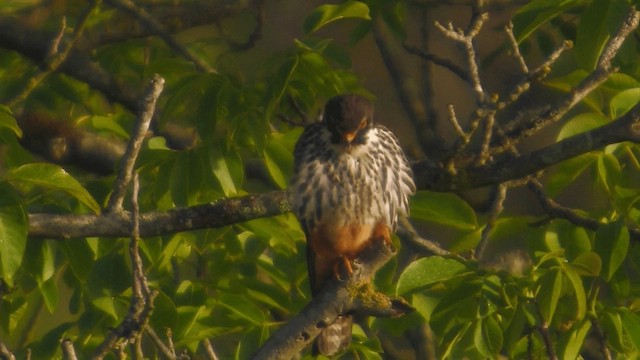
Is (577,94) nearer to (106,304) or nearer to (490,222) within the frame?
(490,222)

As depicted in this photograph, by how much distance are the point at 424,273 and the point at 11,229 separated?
129 centimetres

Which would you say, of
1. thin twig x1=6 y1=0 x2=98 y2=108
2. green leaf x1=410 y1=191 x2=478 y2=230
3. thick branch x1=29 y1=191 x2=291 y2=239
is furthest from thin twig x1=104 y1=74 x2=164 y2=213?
thin twig x1=6 y1=0 x2=98 y2=108

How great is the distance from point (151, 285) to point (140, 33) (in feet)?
4.43

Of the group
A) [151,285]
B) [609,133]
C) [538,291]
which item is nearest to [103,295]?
[151,285]

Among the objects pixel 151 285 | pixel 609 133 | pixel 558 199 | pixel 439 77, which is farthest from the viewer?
pixel 439 77

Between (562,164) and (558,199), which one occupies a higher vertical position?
(562,164)

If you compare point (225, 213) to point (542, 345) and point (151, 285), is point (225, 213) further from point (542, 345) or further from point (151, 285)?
point (542, 345)

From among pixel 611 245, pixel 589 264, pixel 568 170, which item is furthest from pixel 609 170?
pixel 589 264

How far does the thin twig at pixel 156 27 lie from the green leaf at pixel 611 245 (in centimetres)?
185

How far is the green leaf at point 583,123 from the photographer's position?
14.4 feet

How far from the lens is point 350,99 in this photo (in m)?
4.50

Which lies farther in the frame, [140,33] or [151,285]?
[140,33]

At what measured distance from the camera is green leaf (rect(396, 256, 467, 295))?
4.02 metres

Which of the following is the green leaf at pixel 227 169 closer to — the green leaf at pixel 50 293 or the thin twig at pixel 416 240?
the green leaf at pixel 50 293
